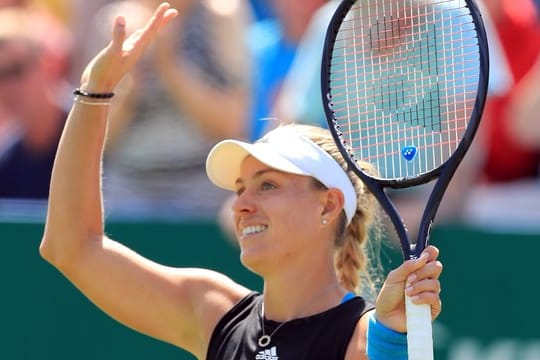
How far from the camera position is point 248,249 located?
12.1 ft

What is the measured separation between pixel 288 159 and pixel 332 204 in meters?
0.19

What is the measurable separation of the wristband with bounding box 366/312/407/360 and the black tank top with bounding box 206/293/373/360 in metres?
0.25

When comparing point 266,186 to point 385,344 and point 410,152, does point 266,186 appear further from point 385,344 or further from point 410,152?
point 385,344

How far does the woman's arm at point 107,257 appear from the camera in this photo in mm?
3912

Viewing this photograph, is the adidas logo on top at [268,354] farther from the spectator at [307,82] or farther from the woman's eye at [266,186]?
the spectator at [307,82]

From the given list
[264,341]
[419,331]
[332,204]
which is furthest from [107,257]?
[419,331]

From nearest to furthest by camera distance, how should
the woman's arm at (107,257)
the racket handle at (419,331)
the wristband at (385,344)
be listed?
1. the racket handle at (419,331)
2. the wristband at (385,344)
3. the woman's arm at (107,257)

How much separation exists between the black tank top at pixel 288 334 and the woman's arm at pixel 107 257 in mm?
63

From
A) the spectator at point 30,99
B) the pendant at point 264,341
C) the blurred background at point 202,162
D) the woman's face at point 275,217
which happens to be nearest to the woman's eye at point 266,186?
the woman's face at point 275,217

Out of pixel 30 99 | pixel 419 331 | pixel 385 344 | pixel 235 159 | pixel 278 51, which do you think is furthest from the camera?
pixel 30 99

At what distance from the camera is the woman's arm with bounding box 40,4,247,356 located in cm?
391

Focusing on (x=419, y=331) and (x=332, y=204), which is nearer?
(x=419, y=331)

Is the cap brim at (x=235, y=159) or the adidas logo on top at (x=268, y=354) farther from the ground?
the cap brim at (x=235, y=159)

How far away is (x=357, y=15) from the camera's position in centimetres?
420
